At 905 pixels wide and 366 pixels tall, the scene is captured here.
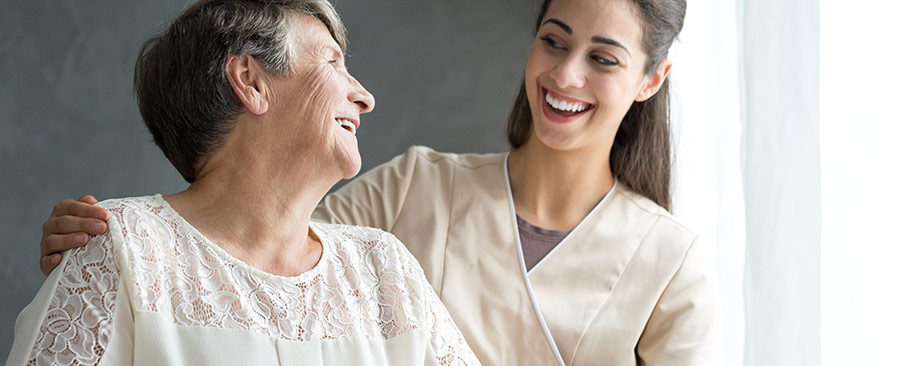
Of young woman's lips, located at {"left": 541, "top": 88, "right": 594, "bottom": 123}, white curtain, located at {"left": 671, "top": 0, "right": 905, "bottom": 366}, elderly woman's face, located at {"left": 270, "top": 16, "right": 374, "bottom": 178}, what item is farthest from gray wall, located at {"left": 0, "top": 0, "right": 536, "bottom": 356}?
white curtain, located at {"left": 671, "top": 0, "right": 905, "bottom": 366}

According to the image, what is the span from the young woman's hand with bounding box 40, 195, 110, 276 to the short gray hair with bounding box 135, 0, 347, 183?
20cm

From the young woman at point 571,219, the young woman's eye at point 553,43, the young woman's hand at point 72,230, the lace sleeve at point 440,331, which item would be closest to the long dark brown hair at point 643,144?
the young woman at point 571,219

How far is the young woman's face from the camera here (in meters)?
1.78

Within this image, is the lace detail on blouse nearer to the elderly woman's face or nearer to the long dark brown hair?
the elderly woman's face

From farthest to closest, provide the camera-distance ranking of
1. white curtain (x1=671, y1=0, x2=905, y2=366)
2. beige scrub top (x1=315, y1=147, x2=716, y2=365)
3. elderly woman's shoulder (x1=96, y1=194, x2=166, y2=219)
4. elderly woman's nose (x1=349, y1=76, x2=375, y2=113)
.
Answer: beige scrub top (x1=315, y1=147, x2=716, y2=365) < elderly woman's nose (x1=349, y1=76, x2=375, y2=113) < white curtain (x1=671, y1=0, x2=905, y2=366) < elderly woman's shoulder (x1=96, y1=194, x2=166, y2=219)

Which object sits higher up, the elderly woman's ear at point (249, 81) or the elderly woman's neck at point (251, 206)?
the elderly woman's ear at point (249, 81)

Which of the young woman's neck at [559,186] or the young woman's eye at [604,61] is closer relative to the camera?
the young woman's eye at [604,61]

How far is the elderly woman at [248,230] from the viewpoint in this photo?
1167 millimetres

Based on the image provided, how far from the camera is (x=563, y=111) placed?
1.84 meters

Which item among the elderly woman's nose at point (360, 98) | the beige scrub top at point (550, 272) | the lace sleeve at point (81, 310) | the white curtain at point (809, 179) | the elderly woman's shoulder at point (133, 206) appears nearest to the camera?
the lace sleeve at point (81, 310)

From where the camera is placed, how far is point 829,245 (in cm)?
144

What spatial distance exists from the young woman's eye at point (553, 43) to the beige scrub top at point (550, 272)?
1.12 feet

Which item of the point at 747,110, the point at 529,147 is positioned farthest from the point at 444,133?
the point at 747,110

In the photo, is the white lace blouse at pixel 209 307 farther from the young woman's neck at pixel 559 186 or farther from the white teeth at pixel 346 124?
the young woman's neck at pixel 559 186
